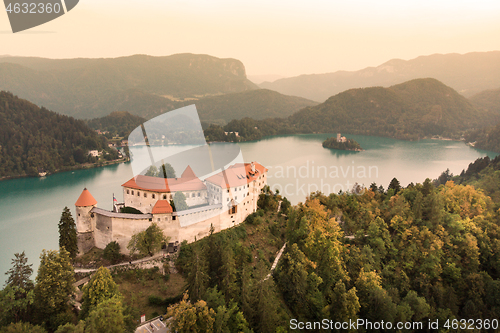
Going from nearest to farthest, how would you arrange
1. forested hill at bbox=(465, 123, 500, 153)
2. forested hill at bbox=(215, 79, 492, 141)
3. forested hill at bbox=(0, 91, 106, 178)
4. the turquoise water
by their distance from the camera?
the turquoise water → forested hill at bbox=(0, 91, 106, 178) → forested hill at bbox=(465, 123, 500, 153) → forested hill at bbox=(215, 79, 492, 141)

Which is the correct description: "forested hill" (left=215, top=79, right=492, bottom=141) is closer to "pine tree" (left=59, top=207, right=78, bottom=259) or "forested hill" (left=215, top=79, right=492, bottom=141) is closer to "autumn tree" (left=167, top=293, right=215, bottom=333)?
"pine tree" (left=59, top=207, right=78, bottom=259)

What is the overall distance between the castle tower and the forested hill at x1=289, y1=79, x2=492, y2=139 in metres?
121

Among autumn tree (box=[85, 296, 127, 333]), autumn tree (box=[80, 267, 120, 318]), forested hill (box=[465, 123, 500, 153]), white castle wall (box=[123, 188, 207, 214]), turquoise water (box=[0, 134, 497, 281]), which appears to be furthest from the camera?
forested hill (box=[465, 123, 500, 153])

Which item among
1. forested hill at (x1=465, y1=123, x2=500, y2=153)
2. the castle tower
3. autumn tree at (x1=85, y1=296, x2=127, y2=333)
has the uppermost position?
the castle tower

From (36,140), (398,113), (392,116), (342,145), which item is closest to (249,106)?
(392,116)

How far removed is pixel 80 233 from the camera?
2445 centimetres

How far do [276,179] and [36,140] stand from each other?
59.5 meters

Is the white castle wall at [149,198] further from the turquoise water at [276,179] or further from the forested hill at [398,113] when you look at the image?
the forested hill at [398,113]

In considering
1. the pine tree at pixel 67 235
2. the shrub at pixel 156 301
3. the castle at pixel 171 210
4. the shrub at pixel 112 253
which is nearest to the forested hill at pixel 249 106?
the castle at pixel 171 210

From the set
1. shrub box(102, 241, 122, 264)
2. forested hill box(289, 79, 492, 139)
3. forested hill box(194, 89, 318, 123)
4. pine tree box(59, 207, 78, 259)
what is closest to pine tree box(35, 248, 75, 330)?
pine tree box(59, 207, 78, 259)

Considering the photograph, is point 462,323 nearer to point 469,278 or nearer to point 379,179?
point 469,278

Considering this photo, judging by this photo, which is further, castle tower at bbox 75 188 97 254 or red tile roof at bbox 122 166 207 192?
red tile roof at bbox 122 166 207 192

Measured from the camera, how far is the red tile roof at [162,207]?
22897 mm

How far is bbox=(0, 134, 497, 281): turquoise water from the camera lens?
115ft
